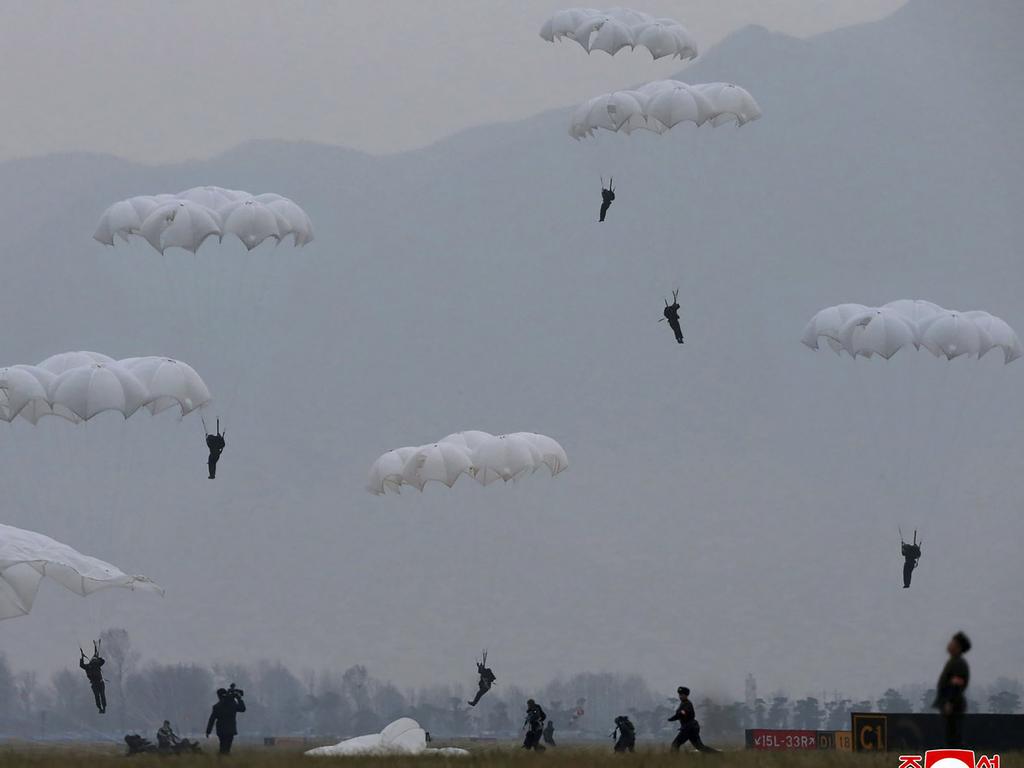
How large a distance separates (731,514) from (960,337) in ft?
314

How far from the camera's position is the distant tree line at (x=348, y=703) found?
126562mm

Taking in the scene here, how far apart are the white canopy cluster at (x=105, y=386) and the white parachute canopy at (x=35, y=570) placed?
6.15m

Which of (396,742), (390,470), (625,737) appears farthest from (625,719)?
(390,470)

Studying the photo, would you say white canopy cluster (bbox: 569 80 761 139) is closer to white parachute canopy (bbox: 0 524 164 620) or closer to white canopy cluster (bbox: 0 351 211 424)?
white canopy cluster (bbox: 0 351 211 424)

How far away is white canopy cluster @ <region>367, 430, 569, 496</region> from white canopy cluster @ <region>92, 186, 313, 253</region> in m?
5.90

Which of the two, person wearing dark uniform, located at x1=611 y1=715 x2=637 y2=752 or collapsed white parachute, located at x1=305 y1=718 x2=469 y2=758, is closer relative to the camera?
person wearing dark uniform, located at x1=611 y1=715 x2=637 y2=752

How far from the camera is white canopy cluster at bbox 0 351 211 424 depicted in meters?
34.8

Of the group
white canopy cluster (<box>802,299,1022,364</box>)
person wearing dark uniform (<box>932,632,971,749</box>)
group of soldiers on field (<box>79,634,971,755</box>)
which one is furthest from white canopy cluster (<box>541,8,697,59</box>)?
person wearing dark uniform (<box>932,632,971,749</box>)

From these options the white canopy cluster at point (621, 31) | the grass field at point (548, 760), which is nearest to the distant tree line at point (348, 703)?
the white canopy cluster at point (621, 31)

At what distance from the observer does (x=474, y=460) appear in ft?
135

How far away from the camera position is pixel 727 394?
150 meters

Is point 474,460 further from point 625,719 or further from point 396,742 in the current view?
point 625,719

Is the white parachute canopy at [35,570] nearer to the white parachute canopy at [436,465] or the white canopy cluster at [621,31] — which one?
the white parachute canopy at [436,465]

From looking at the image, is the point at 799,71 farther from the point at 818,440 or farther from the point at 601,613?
the point at 601,613
